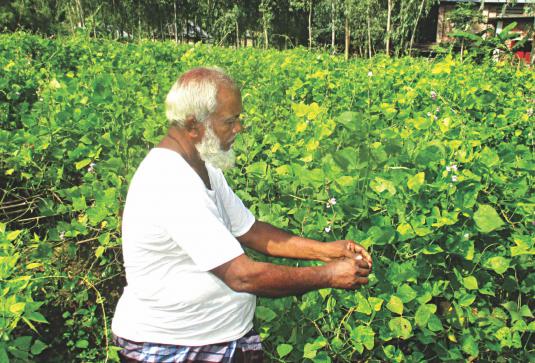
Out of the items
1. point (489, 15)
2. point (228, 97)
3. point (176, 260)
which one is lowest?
point (176, 260)

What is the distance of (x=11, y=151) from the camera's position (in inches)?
132

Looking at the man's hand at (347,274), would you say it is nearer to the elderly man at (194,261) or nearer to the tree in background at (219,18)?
the elderly man at (194,261)

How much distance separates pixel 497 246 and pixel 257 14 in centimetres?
4869

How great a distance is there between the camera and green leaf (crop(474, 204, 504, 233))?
205 cm

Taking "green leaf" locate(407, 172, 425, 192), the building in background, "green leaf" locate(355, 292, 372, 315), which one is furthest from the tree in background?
"green leaf" locate(355, 292, 372, 315)

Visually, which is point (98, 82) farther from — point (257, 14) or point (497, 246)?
→ point (257, 14)

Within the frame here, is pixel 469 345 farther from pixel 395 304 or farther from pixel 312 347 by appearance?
pixel 312 347

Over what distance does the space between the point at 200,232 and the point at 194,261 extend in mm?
130

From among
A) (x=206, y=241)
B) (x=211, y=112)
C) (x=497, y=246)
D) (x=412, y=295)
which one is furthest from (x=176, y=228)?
(x=497, y=246)

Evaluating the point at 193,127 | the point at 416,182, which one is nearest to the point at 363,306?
the point at 416,182

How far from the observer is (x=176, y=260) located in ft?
6.33

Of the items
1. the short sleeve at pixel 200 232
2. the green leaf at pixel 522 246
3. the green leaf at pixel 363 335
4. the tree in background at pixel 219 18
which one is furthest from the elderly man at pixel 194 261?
the tree in background at pixel 219 18

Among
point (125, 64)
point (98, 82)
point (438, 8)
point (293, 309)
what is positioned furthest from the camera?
point (438, 8)

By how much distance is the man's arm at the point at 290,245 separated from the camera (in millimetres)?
2162
